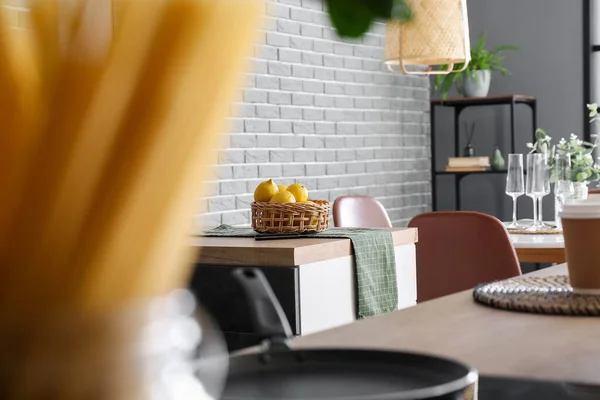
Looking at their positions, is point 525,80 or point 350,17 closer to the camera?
point 350,17

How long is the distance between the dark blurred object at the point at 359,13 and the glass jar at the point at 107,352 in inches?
3.2

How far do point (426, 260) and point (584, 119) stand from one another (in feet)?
11.1

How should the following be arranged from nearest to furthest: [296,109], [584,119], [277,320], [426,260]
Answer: [277,320], [426,260], [296,109], [584,119]

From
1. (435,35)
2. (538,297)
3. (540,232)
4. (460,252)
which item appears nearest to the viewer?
(538,297)

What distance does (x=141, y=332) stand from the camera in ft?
0.78

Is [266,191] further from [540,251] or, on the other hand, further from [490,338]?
[490,338]

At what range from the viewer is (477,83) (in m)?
6.00

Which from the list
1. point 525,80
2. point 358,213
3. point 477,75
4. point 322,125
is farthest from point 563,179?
point 525,80

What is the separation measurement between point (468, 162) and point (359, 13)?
5864 millimetres

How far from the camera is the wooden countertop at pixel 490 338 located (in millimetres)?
855

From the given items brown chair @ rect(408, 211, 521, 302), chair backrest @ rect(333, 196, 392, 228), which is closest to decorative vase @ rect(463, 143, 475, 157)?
chair backrest @ rect(333, 196, 392, 228)

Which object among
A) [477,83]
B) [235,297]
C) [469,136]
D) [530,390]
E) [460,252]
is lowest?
[235,297]

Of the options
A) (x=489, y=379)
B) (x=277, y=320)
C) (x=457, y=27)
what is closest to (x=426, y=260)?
(x=457, y=27)

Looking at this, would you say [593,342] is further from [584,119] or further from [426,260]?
[584,119]
